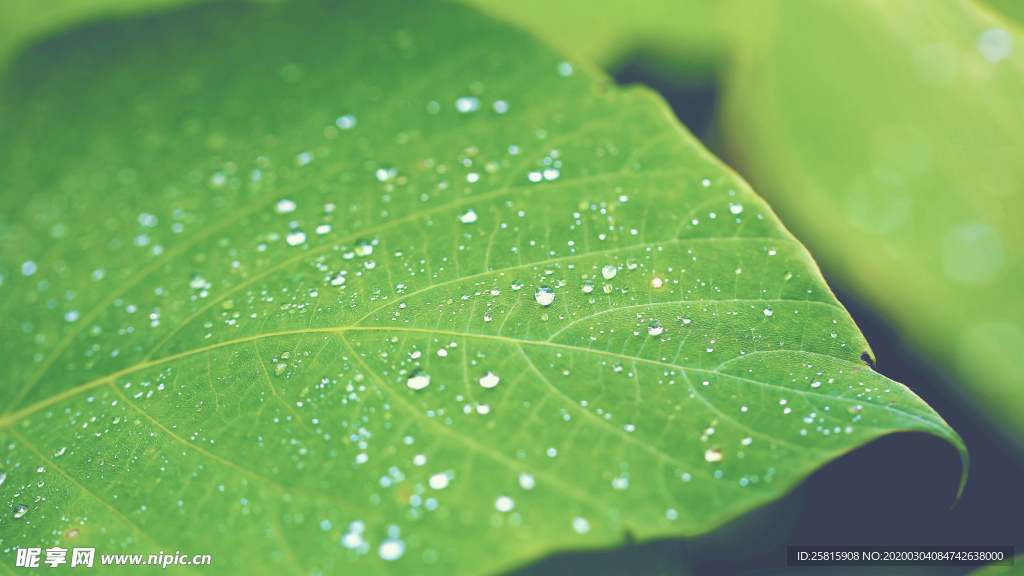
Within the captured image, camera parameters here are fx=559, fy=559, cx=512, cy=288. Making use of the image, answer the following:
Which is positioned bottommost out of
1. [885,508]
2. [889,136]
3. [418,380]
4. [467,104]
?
[885,508]

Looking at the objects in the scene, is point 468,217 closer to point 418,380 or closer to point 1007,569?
point 418,380

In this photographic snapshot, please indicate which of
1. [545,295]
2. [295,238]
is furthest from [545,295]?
[295,238]

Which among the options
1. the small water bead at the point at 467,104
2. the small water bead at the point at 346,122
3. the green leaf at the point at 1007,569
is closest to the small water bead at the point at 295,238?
the small water bead at the point at 346,122

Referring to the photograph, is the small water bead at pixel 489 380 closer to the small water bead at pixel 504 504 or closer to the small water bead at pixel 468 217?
the small water bead at pixel 504 504

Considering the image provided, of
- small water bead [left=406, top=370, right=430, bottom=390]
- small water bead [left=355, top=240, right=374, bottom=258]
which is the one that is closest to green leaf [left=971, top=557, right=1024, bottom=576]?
small water bead [left=406, top=370, right=430, bottom=390]

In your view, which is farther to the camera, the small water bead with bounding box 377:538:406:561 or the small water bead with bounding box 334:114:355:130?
the small water bead with bounding box 334:114:355:130

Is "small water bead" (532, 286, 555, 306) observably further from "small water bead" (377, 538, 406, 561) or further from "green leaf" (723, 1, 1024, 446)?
"green leaf" (723, 1, 1024, 446)
